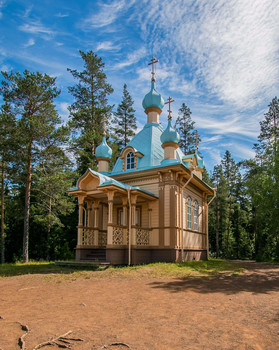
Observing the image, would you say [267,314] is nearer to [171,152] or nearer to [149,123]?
[171,152]

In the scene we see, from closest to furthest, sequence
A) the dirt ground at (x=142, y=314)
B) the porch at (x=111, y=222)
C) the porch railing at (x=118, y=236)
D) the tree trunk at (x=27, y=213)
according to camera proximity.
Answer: the dirt ground at (x=142, y=314) → the porch at (x=111, y=222) → the porch railing at (x=118, y=236) → the tree trunk at (x=27, y=213)

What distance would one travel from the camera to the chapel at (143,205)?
13.5 metres

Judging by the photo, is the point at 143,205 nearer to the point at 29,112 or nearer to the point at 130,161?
the point at 130,161

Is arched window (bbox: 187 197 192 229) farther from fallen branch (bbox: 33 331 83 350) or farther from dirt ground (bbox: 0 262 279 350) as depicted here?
fallen branch (bbox: 33 331 83 350)

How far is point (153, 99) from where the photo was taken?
63.4 ft

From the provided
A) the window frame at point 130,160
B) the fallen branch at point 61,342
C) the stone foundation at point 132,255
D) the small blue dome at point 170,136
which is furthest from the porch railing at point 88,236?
the fallen branch at point 61,342

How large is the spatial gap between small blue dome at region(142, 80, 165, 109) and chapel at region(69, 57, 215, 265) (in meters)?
1.67

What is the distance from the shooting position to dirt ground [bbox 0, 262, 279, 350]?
4.02 m

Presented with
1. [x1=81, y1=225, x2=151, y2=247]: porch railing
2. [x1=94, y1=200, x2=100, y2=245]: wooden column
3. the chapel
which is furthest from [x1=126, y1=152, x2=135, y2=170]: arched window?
[x1=81, y1=225, x2=151, y2=247]: porch railing

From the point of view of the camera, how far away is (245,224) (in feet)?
116

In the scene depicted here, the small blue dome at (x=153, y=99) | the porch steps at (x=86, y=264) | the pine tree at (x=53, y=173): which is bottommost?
the porch steps at (x=86, y=264)

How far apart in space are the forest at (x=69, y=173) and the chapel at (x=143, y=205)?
3.06 meters

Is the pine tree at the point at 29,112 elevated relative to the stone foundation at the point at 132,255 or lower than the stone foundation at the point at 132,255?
elevated

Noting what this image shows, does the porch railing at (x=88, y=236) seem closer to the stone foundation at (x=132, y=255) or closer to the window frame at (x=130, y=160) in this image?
the stone foundation at (x=132, y=255)
